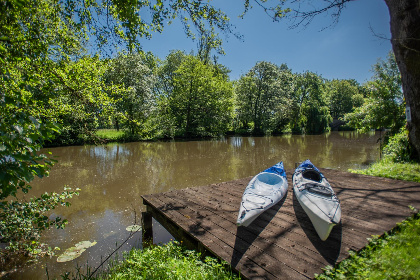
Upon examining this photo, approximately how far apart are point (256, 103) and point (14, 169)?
3351cm

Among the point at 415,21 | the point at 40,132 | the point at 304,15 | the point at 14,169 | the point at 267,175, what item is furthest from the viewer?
the point at 267,175

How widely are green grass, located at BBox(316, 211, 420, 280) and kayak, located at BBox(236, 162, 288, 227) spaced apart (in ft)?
4.28

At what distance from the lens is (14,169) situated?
1874 mm

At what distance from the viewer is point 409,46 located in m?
2.82

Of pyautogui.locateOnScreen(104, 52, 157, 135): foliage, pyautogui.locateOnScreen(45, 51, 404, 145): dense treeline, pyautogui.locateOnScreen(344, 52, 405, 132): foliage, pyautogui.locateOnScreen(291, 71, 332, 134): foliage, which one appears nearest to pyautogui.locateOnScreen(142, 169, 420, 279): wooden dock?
pyautogui.locateOnScreen(344, 52, 405, 132): foliage

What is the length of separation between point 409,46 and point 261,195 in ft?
10.2

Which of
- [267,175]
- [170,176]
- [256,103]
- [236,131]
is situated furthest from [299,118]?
[267,175]

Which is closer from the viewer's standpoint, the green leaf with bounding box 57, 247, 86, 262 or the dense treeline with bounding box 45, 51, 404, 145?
the green leaf with bounding box 57, 247, 86, 262

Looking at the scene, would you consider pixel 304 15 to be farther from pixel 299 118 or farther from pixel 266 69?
pixel 299 118

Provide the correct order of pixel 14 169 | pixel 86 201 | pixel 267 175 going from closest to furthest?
pixel 14 169, pixel 267 175, pixel 86 201

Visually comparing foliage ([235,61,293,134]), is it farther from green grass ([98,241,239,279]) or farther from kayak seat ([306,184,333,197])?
green grass ([98,241,239,279])

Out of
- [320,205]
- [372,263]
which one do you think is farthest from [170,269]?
[320,205]

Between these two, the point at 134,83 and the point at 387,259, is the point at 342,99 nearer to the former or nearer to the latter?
the point at 134,83

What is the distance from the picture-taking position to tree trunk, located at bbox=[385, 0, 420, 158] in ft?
9.18
